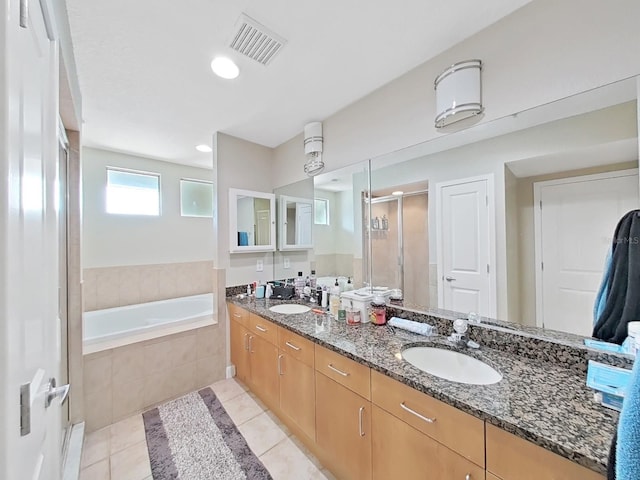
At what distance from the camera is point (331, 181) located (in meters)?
2.35

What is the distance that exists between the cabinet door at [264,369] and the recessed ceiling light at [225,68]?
1.91 meters

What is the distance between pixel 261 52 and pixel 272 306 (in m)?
1.90

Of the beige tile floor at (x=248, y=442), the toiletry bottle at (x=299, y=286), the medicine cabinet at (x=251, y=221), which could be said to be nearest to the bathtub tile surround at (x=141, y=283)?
the medicine cabinet at (x=251, y=221)

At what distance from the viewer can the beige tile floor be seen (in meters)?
1.59

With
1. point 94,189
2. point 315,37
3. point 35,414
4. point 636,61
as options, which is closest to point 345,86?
point 315,37

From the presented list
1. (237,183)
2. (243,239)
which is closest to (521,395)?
(243,239)

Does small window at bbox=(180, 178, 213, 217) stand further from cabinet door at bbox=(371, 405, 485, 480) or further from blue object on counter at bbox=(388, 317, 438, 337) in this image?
cabinet door at bbox=(371, 405, 485, 480)

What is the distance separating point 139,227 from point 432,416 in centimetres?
368

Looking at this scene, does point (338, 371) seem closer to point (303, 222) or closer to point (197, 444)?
point (197, 444)

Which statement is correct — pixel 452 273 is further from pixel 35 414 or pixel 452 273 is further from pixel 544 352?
pixel 35 414

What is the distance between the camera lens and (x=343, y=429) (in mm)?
1394

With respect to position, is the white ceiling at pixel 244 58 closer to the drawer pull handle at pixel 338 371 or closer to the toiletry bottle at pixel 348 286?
the toiletry bottle at pixel 348 286

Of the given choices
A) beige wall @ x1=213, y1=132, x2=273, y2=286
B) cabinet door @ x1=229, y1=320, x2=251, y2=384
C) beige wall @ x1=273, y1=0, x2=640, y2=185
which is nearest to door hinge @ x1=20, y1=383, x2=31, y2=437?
cabinet door @ x1=229, y1=320, x2=251, y2=384

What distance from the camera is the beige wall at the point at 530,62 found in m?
1.04
